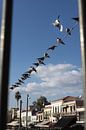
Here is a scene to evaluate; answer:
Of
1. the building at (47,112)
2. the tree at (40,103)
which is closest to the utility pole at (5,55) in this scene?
the building at (47,112)

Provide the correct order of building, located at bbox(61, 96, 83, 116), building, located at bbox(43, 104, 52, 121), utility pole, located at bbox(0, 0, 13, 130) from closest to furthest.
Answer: utility pole, located at bbox(0, 0, 13, 130) < building, located at bbox(61, 96, 83, 116) < building, located at bbox(43, 104, 52, 121)

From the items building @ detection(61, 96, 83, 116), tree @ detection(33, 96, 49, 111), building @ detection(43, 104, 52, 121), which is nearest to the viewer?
building @ detection(61, 96, 83, 116)

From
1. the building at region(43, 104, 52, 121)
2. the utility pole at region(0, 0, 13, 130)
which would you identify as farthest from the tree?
the utility pole at region(0, 0, 13, 130)

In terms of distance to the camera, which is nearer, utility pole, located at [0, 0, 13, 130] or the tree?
utility pole, located at [0, 0, 13, 130]

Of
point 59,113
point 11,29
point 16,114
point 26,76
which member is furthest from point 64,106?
point 11,29

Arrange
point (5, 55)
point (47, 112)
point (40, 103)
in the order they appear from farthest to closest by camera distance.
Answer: point (40, 103)
point (47, 112)
point (5, 55)

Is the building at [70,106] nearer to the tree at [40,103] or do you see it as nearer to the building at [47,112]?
the building at [47,112]

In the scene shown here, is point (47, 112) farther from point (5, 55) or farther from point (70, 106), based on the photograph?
point (5, 55)

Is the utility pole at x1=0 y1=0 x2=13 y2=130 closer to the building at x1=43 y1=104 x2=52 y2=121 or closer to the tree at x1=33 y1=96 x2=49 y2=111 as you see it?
the building at x1=43 y1=104 x2=52 y2=121

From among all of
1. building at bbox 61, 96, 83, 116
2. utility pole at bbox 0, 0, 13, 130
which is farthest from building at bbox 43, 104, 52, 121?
utility pole at bbox 0, 0, 13, 130

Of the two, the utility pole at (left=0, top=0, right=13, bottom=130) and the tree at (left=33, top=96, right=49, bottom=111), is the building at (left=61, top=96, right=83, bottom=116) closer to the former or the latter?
the tree at (left=33, top=96, right=49, bottom=111)

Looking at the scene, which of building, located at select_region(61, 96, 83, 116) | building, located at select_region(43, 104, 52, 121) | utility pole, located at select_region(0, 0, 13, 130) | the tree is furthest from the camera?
the tree

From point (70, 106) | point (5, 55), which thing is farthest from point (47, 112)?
point (5, 55)

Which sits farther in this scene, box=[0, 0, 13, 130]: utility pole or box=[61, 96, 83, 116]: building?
box=[61, 96, 83, 116]: building
